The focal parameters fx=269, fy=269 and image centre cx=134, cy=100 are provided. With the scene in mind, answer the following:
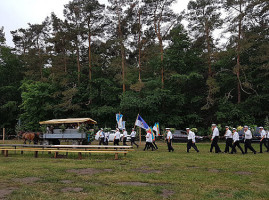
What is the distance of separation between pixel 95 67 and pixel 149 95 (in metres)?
9.51

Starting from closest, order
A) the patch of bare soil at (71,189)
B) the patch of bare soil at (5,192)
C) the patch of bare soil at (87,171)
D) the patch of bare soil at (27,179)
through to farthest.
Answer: the patch of bare soil at (5,192) < the patch of bare soil at (71,189) < the patch of bare soil at (27,179) < the patch of bare soil at (87,171)

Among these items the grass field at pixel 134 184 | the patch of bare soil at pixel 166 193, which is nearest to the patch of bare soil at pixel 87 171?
the grass field at pixel 134 184

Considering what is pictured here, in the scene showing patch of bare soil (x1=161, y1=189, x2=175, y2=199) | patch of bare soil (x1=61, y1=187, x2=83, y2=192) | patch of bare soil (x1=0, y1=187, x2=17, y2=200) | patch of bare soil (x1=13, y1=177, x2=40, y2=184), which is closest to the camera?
patch of bare soil (x1=0, y1=187, x2=17, y2=200)

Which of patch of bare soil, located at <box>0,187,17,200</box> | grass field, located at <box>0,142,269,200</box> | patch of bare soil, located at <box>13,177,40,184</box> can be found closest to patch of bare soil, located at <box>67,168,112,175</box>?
grass field, located at <box>0,142,269,200</box>

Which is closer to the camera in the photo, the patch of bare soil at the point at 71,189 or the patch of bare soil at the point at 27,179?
the patch of bare soil at the point at 71,189

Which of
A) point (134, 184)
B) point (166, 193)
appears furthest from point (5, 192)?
point (166, 193)

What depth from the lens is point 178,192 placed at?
237 inches

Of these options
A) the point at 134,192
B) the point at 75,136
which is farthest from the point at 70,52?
the point at 134,192

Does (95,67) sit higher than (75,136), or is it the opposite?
(95,67)

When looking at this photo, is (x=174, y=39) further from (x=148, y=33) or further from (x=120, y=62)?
(x=120, y=62)

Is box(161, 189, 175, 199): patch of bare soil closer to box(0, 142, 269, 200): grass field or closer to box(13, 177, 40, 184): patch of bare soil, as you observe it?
box(0, 142, 269, 200): grass field

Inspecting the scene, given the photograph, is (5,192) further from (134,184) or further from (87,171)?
(87,171)

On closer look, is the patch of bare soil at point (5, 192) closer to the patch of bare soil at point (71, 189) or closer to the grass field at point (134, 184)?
the grass field at point (134, 184)

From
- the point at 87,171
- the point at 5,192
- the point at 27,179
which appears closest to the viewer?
the point at 5,192
